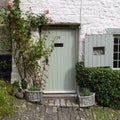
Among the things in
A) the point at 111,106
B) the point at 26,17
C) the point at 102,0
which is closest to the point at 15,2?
the point at 26,17

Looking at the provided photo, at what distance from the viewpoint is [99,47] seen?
37.9 feet

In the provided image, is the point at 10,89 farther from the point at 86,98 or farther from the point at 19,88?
the point at 86,98

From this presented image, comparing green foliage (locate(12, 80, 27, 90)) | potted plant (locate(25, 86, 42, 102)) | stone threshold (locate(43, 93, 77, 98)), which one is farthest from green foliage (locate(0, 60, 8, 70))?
stone threshold (locate(43, 93, 77, 98))

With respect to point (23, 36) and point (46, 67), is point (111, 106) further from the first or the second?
point (23, 36)

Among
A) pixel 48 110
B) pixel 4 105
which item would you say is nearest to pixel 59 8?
pixel 48 110

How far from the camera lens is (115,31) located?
11578 mm

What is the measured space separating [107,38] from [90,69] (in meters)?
1.05

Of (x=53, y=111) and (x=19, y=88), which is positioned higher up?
(x=19, y=88)

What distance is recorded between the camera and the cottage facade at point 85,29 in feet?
37.6

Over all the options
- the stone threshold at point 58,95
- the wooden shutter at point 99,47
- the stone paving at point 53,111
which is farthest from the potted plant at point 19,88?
the wooden shutter at point 99,47

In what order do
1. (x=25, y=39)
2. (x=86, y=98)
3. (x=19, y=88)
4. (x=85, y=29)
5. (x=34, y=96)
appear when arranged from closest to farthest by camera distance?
(x=86, y=98)
(x=34, y=96)
(x=25, y=39)
(x=19, y=88)
(x=85, y=29)

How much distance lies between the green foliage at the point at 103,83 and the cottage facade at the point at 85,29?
37cm

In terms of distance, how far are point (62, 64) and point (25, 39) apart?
57.4 inches

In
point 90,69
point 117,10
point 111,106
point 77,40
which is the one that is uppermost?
point 117,10
